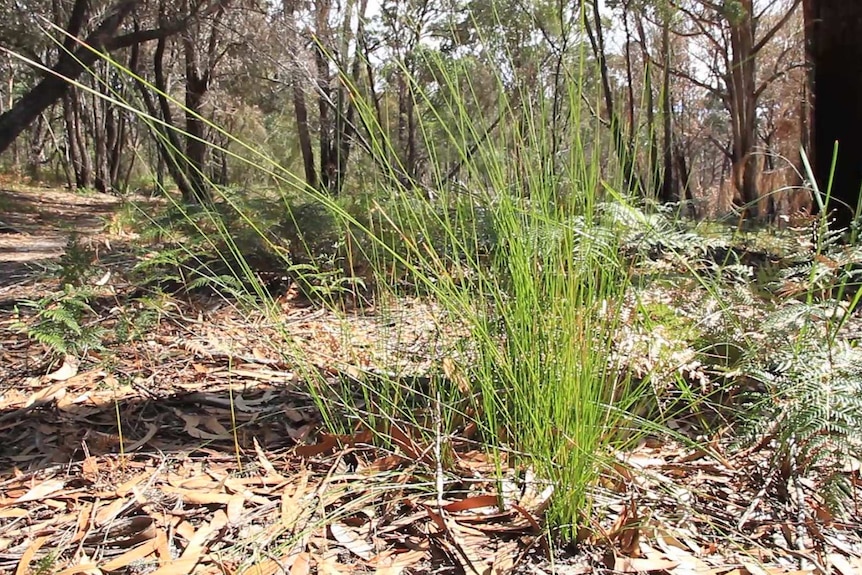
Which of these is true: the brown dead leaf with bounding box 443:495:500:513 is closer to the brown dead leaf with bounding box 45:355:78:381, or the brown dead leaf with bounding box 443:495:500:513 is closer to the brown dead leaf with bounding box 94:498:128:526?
the brown dead leaf with bounding box 94:498:128:526

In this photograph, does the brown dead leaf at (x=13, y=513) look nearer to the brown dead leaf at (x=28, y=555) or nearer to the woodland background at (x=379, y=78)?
the brown dead leaf at (x=28, y=555)

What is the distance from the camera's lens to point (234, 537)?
1.12m

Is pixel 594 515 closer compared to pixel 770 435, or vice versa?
pixel 594 515

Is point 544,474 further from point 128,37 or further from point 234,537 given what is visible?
point 128,37

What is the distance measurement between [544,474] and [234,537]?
57 cm

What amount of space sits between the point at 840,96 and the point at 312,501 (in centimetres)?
400

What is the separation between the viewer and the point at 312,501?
1.18 metres

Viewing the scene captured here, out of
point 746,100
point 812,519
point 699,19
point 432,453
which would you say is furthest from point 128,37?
point 746,100

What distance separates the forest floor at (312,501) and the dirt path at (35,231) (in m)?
1.24

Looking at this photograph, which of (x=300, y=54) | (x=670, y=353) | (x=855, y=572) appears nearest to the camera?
(x=855, y=572)

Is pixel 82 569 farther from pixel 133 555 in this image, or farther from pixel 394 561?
pixel 394 561

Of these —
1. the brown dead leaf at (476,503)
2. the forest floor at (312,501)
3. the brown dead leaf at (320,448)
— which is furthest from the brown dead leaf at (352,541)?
the brown dead leaf at (320,448)

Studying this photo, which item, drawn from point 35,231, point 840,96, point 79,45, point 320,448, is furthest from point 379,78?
point 79,45

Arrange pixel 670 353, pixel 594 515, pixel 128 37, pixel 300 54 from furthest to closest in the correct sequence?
pixel 300 54 < pixel 128 37 < pixel 670 353 < pixel 594 515
